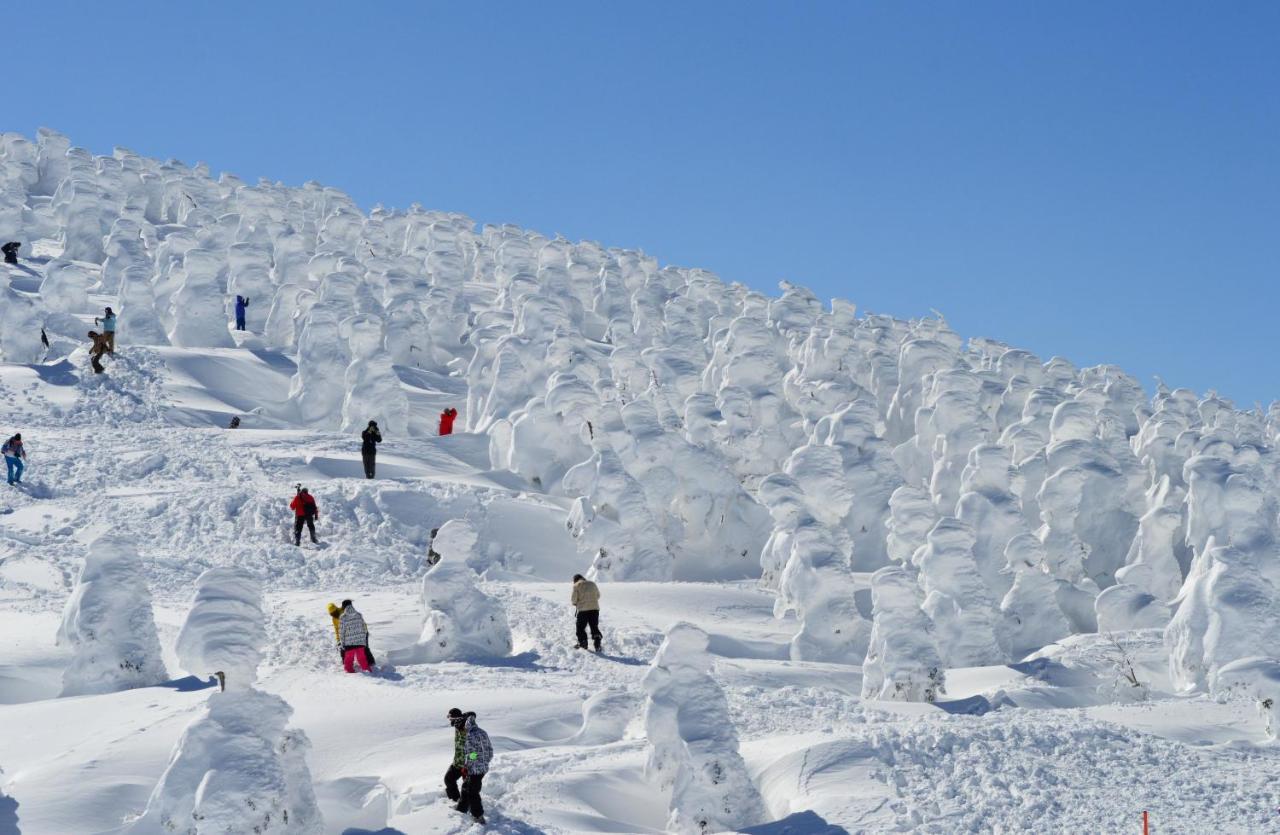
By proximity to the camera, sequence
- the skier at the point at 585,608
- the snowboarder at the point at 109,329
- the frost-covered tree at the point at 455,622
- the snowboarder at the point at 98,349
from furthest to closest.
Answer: the snowboarder at the point at 98,349 → the snowboarder at the point at 109,329 → the skier at the point at 585,608 → the frost-covered tree at the point at 455,622

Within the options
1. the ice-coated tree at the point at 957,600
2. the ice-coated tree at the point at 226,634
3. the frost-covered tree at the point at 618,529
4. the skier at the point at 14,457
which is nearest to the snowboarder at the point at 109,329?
the skier at the point at 14,457

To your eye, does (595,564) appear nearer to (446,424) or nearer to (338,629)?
(338,629)

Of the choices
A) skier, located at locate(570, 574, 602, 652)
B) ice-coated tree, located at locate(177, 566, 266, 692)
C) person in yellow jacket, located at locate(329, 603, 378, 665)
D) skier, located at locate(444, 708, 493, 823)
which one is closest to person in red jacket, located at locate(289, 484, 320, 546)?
person in yellow jacket, located at locate(329, 603, 378, 665)

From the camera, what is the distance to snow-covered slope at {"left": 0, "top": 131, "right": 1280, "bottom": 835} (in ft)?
55.1

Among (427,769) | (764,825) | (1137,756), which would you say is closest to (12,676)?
(427,769)

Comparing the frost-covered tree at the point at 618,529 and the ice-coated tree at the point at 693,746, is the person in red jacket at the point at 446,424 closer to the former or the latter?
the frost-covered tree at the point at 618,529

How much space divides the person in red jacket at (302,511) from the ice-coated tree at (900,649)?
1288cm

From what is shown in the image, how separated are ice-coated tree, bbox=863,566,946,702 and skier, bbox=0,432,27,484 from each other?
68.6 feet

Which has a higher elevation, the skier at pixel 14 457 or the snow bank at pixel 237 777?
the skier at pixel 14 457

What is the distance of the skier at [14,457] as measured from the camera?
33.5 m

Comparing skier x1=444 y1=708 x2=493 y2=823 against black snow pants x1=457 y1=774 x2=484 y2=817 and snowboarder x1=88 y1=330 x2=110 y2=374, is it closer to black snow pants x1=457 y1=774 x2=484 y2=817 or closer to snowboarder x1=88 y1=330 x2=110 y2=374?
black snow pants x1=457 y1=774 x2=484 y2=817

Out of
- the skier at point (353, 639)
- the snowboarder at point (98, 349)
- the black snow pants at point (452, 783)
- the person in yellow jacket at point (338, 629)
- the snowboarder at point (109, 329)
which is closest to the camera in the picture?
the black snow pants at point (452, 783)

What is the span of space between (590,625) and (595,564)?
9.16 m

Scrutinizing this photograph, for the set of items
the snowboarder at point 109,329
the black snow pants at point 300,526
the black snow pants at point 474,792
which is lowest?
the black snow pants at point 474,792
